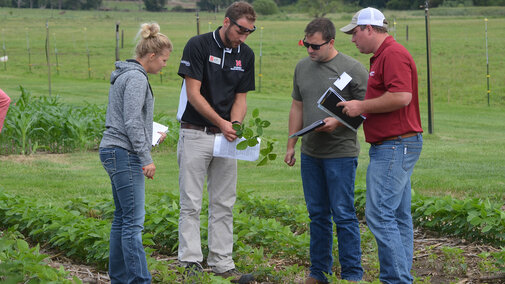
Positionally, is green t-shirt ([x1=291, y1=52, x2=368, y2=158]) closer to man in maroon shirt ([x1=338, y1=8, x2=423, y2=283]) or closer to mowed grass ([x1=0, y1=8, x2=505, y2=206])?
man in maroon shirt ([x1=338, y1=8, x2=423, y2=283])

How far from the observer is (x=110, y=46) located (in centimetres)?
5009

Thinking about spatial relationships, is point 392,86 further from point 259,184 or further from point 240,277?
point 259,184

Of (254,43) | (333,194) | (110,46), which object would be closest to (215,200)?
(333,194)

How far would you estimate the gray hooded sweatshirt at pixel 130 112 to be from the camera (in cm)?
440

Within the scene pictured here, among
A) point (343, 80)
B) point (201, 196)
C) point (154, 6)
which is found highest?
point (154, 6)

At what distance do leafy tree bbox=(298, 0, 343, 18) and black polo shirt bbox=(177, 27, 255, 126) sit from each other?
77.3m

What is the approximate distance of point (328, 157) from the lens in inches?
198

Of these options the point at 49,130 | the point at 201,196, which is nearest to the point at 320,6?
the point at 49,130

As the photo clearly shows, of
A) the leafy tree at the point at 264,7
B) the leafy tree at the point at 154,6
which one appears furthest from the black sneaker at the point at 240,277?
the leafy tree at the point at 154,6

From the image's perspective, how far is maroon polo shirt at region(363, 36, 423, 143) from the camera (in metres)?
4.35

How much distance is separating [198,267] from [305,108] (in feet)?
4.78

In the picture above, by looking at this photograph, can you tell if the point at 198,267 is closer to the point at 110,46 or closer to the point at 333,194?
the point at 333,194

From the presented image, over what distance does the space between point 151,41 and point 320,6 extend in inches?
3467

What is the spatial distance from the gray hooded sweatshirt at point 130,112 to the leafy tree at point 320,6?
78159 millimetres
